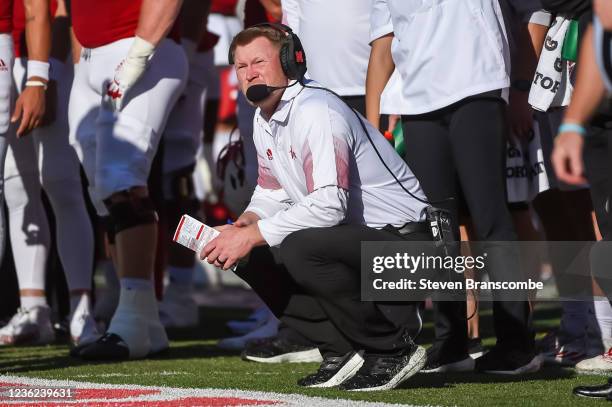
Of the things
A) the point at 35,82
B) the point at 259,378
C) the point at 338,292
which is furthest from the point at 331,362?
the point at 35,82

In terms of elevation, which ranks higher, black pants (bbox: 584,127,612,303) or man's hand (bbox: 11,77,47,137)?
man's hand (bbox: 11,77,47,137)

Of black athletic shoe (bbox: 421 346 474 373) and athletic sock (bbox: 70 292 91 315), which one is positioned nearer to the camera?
black athletic shoe (bbox: 421 346 474 373)

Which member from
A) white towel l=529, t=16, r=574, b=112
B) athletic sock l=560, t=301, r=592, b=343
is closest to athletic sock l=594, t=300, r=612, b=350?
athletic sock l=560, t=301, r=592, b=343

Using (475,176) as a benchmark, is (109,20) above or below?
above

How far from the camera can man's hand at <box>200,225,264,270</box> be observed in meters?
4.33

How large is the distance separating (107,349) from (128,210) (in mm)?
639

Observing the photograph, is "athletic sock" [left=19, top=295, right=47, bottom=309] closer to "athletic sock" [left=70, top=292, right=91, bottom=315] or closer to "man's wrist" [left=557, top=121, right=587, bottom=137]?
"athletic sock" [left=70, top=292, right=91, bottom=315]

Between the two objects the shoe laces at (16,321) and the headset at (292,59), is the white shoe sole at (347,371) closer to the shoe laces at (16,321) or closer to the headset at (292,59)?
the headset at (292,59)

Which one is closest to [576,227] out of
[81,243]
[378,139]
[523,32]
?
[523,32]

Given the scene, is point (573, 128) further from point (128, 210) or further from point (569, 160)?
point (128, 210)

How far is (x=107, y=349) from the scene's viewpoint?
5656 mm

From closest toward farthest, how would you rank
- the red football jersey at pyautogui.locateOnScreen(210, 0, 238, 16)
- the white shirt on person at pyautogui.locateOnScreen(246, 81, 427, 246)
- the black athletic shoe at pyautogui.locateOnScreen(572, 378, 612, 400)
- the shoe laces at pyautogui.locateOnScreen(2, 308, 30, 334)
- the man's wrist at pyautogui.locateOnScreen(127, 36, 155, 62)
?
the black athletic shoe at pyautogui.locateOnScreen(572, 378, 612, 400)
the white shirt on person at pyautogui.locateOnScreen(246, 81, 427, 246)
the man's wrist at pyautogui.locateOnScreen(127, 36, 155, 62)
the shoe laces at pyautogui.locateOnScreen(2, 308, 30, 334)
the red football jersey at pyautogui.locateOnScreen(210, 0, 238, 16)

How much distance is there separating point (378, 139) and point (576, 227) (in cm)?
186

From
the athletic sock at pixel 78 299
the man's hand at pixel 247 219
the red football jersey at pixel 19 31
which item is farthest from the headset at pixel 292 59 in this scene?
the athletic sock at pixel 78 299
